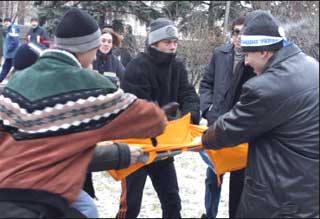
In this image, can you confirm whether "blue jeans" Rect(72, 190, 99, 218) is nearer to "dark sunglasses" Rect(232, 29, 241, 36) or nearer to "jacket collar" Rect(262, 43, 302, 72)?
"jacket collar" Rect(262, 43, 302, 72)

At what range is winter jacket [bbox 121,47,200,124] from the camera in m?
4.15

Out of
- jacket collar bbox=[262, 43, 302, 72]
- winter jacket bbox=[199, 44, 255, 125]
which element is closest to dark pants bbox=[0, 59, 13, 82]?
winter jacket bbox=[199, 44, 255, 125]

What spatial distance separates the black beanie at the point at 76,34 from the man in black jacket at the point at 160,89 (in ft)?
4.26

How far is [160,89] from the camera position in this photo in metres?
4.25

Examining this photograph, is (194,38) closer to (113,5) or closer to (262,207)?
(113,5)

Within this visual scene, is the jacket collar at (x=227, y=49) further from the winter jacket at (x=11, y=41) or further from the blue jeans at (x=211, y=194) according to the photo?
the winter jacket at (x=11, y=41)

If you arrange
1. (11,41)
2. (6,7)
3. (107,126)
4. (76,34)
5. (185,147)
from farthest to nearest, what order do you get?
(6,7) → (11,41) → (185,147) → (76,34) → (107,126)

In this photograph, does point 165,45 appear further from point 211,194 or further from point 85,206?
point 85,206

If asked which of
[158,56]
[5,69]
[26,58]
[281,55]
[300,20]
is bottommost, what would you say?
[5,69]

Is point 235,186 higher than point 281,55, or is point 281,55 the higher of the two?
point 281,55

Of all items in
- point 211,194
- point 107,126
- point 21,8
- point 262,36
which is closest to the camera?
point 107,126

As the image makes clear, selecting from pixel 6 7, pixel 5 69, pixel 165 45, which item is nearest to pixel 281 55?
pixel 165 45

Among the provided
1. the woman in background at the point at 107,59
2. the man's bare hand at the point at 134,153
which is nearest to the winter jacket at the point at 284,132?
the man's bare hand at the point at 134,153

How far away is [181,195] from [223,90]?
1.75 metres
